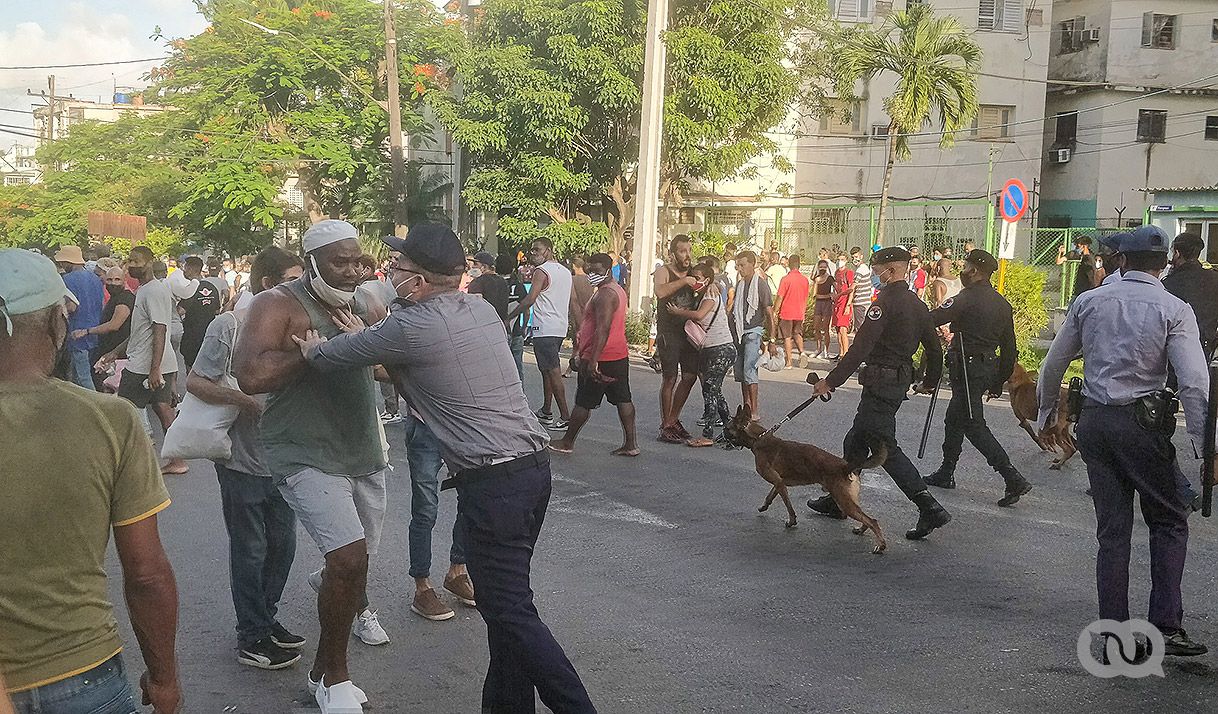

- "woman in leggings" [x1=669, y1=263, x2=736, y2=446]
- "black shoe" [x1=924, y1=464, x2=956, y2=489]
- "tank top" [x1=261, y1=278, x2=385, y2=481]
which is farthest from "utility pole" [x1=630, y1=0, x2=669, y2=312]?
"tank top" [x1=261, y1=278, x2=385, y2=481]

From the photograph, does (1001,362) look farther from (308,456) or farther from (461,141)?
(461,141)

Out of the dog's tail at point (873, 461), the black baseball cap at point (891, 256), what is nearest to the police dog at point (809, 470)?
the dog's tail at point (873, 461)

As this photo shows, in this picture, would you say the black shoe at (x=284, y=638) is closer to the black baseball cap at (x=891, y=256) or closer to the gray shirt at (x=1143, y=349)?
the gray shirt at (x=1143, y=349)

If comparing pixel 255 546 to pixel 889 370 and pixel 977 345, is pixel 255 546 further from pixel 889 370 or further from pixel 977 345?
pixel 977 345

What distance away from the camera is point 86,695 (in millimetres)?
2395

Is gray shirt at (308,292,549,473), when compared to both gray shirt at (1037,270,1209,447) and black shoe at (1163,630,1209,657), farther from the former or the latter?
black shoe at (1163,630,1209,657)

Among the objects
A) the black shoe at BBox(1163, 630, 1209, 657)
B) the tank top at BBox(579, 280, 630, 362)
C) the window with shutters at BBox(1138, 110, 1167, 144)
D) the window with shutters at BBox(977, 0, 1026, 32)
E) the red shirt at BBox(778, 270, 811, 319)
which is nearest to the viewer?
the black shoe at BBox(1163, 630, 1209, 657)

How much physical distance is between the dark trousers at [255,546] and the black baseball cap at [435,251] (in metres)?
1.38

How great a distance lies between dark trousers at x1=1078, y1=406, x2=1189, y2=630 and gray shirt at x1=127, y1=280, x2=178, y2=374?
7.28m

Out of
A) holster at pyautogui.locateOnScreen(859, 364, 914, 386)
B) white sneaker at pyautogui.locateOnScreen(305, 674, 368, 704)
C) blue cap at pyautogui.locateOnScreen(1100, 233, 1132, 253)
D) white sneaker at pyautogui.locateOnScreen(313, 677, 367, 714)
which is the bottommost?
white sneaker at pyautogui.locateOnScreen(305, 674, 368, 704)

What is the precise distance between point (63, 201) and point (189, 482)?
141ft

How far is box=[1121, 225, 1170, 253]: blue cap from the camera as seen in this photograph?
5205 mm

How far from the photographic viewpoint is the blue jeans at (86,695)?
233 centimetres

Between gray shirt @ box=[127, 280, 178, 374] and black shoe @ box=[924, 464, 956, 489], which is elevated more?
gray shirt @ box=[127, 280, 178, 374]
